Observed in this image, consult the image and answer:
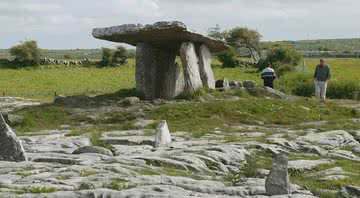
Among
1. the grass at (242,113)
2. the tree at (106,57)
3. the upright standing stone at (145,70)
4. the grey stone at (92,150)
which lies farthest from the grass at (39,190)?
the tree at (106,57)

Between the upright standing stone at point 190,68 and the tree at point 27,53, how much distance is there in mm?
35555

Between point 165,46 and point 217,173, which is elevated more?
point 165,46

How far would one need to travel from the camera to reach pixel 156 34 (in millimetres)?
28719

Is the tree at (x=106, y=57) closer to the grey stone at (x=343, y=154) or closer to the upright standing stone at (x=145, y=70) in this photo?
the upright standing stone at (x=145, y=70)

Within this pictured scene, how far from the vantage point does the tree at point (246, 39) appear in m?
76.4

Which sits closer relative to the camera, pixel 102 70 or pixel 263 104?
pixel 263 104

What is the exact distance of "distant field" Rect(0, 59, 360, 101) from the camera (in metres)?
40.1

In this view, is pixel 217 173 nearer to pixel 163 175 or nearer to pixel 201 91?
pixel 163 175

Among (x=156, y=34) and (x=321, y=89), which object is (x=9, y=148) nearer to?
(x=156, y=34)

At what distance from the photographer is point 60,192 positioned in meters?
11.3

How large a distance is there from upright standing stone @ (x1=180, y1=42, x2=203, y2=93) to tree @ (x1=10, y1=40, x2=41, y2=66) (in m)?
35.6

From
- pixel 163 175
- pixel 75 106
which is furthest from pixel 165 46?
pixel 163 175

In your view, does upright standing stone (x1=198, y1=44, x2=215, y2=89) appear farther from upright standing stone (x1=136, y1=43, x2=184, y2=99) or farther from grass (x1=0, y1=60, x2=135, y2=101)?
grass (x1=0, y1=60, x2=135, y2=101)

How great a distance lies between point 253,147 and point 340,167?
8.41ft
